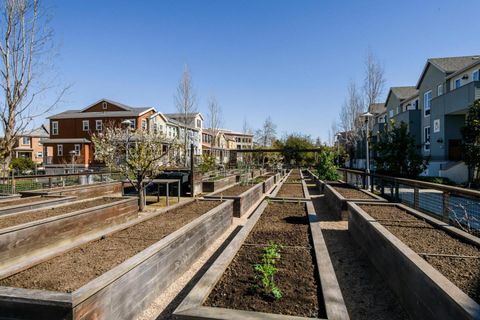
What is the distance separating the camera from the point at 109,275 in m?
2.81

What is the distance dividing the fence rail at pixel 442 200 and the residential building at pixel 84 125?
1155 inches

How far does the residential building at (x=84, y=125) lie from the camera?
3384cm

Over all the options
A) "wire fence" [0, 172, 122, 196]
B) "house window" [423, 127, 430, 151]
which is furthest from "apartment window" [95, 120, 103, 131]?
"house window" [423, 127, 430, 151]

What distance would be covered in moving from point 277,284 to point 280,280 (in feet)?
0.35

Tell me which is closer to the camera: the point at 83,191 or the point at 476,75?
the point at 83,191

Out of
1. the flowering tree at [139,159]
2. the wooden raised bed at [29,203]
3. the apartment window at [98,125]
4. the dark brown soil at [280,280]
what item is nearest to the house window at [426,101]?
the flowering tree at [139,159]

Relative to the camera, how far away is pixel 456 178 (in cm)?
1797

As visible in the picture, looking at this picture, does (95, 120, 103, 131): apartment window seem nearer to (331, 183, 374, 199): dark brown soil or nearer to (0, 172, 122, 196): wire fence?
(0, 172, 122, 196): wire fence

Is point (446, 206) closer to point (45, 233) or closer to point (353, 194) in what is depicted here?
point (353, 194)

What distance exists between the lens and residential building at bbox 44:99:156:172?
33.8 m

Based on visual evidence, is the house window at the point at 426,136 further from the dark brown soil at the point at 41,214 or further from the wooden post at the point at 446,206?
the dark brown soil at the point at 41,214

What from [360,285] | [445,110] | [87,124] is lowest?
[360,285]

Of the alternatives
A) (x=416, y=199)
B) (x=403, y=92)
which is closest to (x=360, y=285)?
(x=416, y=199)

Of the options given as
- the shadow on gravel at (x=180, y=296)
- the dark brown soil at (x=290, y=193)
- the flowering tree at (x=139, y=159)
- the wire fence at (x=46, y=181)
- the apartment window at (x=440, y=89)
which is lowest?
the shadow on gravel at (x=180, y=296)
